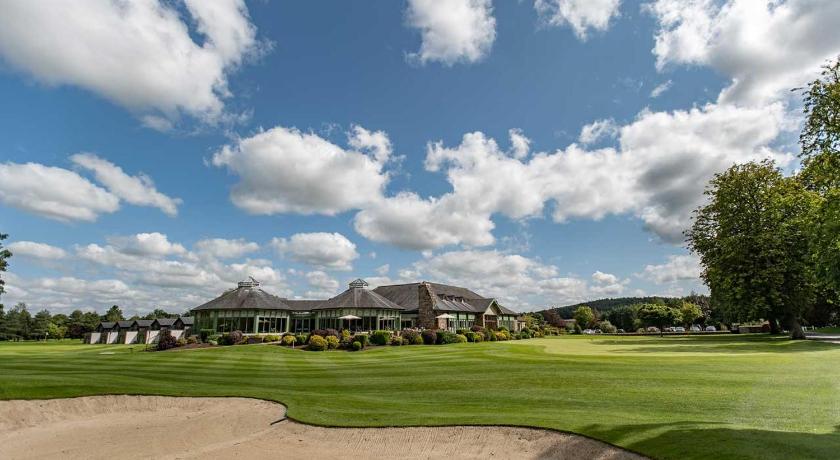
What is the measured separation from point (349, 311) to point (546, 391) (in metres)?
41.3

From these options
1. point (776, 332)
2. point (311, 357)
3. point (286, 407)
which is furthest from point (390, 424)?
point (776, 332)

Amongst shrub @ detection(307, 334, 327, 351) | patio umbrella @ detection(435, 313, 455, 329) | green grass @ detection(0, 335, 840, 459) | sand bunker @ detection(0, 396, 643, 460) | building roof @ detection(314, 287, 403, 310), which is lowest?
sand bunker @ detection(0, 396, 643, 460)

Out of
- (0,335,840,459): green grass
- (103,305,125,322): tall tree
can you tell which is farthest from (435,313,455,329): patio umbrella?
(103,305,125,322): tall tree

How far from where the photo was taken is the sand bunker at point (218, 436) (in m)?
11.1

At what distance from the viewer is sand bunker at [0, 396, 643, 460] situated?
36.6ft

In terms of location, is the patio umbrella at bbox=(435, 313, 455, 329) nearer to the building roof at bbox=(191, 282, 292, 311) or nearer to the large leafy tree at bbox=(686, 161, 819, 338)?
the building roof at bbox=(191, 282, 292, 311)

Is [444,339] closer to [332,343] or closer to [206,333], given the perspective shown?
[332,343]

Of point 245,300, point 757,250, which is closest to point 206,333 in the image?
point 245,300

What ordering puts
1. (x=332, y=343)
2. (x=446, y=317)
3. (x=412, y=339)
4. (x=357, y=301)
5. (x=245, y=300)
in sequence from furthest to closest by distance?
(x=446, y=317) < (x=357, y=301) < (x=245, y=300) < (x=412, y=339) < (x=332, y=343)

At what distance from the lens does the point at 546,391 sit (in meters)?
16.9

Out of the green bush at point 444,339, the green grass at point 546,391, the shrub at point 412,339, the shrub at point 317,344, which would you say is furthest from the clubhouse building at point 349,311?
the green grass at point 546,391

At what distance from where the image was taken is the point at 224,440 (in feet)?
44.0

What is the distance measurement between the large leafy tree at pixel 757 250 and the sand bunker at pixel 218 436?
1488 inches

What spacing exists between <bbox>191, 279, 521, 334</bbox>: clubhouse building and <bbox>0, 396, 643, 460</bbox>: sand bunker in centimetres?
3326
